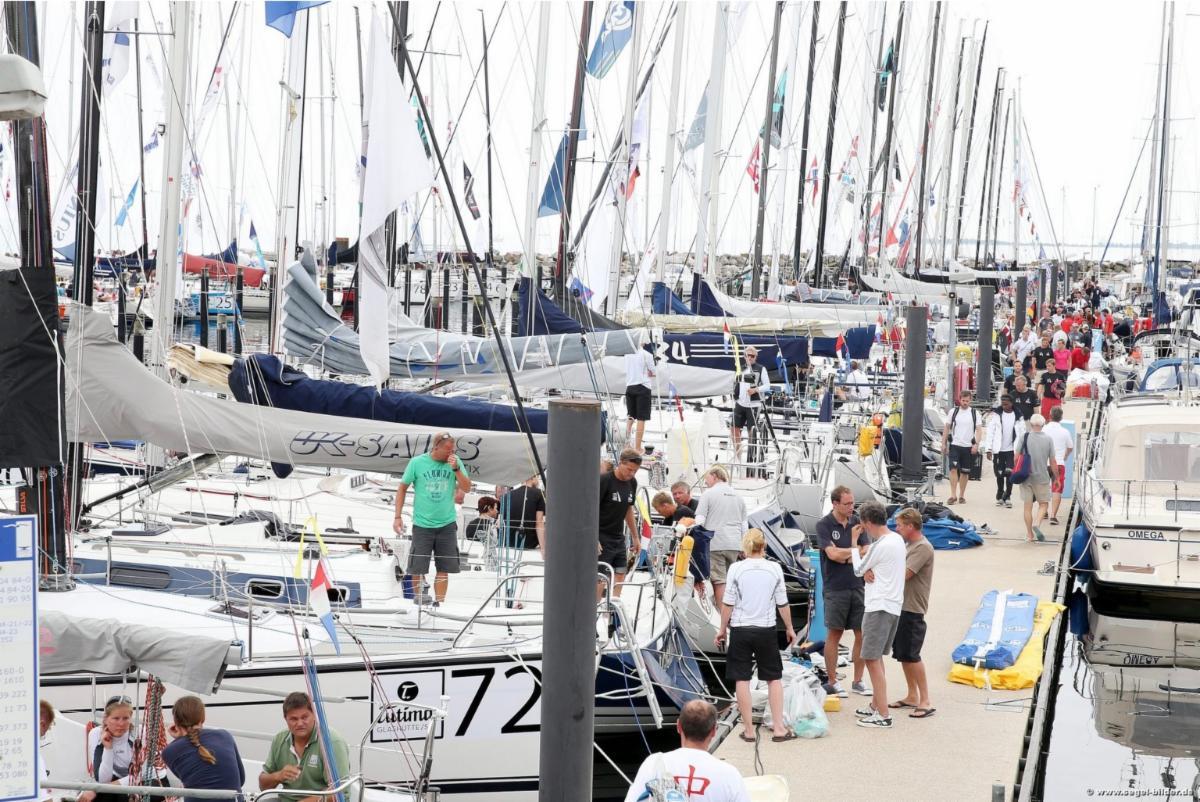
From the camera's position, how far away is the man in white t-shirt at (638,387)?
646 inches

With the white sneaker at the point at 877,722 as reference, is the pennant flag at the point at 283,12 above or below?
above

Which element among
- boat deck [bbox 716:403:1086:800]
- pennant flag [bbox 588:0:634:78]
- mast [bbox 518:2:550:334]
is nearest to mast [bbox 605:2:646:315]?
pennant flag [bbox 588:0:634:78]

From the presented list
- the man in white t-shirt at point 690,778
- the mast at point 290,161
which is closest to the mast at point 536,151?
the mast at point 290,161

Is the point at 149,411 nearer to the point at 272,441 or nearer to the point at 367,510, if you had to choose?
the point at 272,441

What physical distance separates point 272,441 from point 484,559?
248 centimetres

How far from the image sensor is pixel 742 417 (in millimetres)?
18141

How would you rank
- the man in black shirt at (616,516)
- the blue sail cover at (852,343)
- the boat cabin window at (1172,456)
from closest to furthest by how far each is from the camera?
1. the man in black shirt at (616,516)
2. the boat cabin window at (1172,456)
3. the blue sail cover at (852,343)

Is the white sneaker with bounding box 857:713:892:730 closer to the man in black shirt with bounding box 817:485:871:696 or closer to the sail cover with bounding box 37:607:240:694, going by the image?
the man in black shirt with bounding box 817:485:871:696

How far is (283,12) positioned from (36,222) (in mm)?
2719

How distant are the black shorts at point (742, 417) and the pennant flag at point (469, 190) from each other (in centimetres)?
1086

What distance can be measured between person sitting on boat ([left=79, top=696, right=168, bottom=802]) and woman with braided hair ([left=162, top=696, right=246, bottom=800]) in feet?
2.26

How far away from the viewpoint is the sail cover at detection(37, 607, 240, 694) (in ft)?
24.3

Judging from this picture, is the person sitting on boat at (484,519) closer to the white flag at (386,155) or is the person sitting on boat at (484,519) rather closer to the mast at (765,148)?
the white flag at (386,155)

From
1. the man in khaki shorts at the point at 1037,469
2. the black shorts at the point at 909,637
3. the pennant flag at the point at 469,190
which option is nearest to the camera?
the black shorts at the point at 909,637
